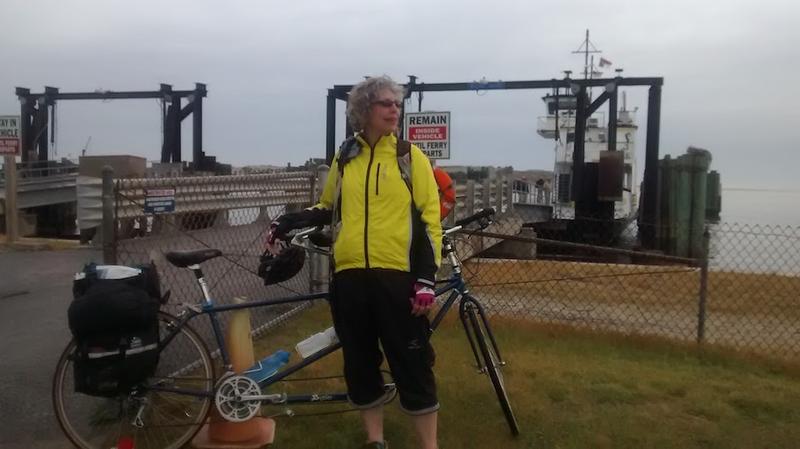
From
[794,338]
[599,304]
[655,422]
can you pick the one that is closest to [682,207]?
[599,304]

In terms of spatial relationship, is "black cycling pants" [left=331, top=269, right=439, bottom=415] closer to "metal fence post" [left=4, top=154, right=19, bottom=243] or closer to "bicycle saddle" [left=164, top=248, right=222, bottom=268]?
"bicycle saddle" [left=164, top=248, right=222, bottom=268]

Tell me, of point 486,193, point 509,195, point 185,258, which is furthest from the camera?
point 509,195

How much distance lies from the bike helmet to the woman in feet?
1.46

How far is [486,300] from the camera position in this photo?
28.3 feet

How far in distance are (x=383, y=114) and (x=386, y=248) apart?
60cm

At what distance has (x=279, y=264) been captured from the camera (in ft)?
12.9

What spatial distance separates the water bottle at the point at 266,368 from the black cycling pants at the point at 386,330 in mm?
514

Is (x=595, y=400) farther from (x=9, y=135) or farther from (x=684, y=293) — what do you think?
(x=9, y=135)

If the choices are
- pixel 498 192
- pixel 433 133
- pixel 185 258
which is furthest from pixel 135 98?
pixel 185 258

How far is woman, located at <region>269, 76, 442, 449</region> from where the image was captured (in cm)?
341

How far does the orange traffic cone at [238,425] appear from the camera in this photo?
4.02 m

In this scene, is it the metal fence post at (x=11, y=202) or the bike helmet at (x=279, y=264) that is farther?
the metal fence post at (x=11, y=202)

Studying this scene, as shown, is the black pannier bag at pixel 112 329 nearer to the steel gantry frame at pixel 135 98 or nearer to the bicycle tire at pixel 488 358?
the bicycle tire at pixel 488 358

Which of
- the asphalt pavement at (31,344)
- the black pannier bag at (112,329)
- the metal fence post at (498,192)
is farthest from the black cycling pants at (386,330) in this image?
the metal fence post at (498,192)
